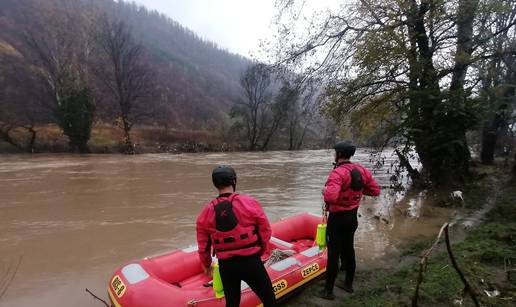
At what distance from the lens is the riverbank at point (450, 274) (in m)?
3.58

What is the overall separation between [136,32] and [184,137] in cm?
5082

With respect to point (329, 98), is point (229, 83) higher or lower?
higher

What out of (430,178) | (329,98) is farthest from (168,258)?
(430,178)

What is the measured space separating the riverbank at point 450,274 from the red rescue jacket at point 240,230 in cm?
142

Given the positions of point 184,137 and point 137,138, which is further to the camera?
point 184,137

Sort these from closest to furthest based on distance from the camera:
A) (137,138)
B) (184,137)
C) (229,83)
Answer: (137,138), (184,137), (229,83)

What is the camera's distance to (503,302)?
3316 millimetres

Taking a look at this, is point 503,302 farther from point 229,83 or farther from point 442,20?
point 229,83

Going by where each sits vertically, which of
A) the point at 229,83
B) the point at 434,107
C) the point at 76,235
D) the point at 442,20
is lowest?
the point at 76,235

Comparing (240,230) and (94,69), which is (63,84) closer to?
(94,69)

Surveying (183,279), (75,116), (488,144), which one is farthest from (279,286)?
(75,116)

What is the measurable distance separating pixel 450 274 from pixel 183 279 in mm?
3000

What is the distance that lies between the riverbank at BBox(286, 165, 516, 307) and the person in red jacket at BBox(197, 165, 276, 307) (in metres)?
1.24

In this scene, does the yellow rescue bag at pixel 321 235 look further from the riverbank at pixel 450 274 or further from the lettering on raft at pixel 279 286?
the lettering on raft at pixel 279 286
